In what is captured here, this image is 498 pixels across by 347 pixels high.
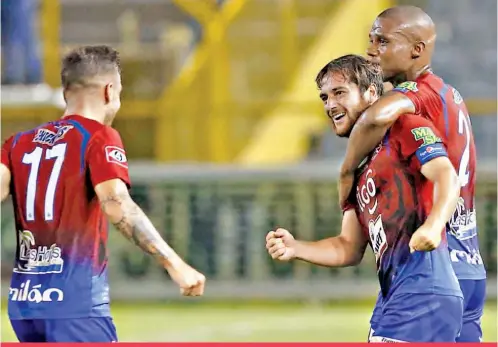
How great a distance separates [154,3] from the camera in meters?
20.9

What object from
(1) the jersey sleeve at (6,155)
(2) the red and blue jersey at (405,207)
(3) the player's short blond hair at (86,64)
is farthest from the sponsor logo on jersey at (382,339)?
(1) the jersey sleeve at (6,155)

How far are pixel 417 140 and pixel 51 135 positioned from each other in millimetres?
1646

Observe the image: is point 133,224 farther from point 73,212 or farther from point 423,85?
point 423,85

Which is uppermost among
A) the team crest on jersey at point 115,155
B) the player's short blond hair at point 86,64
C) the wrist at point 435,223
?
the player's short blond hair at point 86,64

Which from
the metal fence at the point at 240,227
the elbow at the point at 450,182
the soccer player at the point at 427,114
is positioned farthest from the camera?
the metal fence at the point at 240,227

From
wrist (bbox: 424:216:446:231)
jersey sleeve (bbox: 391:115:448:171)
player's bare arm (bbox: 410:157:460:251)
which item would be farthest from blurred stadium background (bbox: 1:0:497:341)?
wrist (bbox: 424:216:446:231)

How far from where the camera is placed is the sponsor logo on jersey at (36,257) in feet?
18.5

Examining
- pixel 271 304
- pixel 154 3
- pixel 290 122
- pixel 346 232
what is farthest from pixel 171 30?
pixel 346 232

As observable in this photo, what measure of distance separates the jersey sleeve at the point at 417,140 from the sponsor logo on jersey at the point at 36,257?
1591mm

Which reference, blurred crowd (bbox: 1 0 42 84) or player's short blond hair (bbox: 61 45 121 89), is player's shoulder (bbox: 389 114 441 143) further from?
blurred crowd (bbox: 1 0 42 84)

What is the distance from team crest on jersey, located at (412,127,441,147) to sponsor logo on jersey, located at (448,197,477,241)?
64 cm

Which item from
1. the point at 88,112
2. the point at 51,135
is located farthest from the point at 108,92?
the point at 51,135

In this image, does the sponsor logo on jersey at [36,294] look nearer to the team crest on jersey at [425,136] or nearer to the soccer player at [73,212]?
the soccer player at [73,212]

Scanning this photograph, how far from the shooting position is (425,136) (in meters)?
5.41
